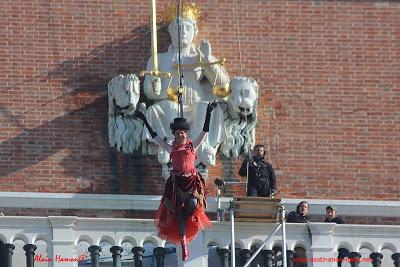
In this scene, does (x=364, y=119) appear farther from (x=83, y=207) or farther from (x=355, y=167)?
(x=83, y=207)

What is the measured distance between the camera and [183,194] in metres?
37.4

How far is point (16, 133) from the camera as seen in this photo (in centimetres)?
4238

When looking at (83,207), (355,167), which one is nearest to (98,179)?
(83,207)

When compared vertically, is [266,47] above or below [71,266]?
above

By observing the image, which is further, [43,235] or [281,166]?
[281,166]

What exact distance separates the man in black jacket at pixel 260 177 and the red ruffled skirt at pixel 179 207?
3.35 m

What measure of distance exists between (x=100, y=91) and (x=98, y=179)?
52.0 inches

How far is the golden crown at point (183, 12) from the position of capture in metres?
42.9

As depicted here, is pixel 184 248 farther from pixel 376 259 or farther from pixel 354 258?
pixel 376 259

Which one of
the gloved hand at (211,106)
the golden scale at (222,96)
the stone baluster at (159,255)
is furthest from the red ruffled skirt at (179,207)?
the stone baluster at (159,255)

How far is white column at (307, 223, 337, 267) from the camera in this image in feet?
131

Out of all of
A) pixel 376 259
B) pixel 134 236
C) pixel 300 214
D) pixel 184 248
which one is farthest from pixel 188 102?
pixel 184 248

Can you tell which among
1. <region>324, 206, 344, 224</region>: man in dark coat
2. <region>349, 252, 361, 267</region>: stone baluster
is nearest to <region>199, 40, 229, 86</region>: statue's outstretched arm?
<region>324, 206, 344, 224</region>: man in dark coat

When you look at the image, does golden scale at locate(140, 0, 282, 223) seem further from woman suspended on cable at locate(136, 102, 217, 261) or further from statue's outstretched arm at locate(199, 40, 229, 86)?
woman suspended on cable at locate(136, 102, 217, 261)
